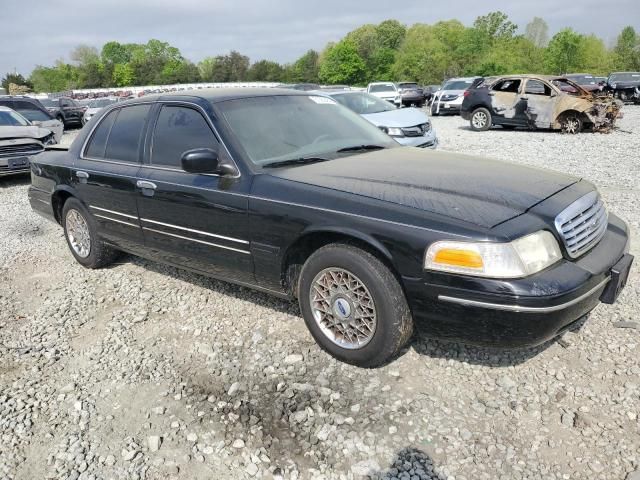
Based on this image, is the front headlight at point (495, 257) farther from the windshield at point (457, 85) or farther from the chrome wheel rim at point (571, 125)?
the windshield at point (457, 85)

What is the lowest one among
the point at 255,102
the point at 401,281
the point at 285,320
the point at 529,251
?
the point at 285,320

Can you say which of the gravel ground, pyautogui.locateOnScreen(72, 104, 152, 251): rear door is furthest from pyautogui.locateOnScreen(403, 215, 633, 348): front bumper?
pyautogui.locateOnScreen(72, 104, 152, 251): rear door

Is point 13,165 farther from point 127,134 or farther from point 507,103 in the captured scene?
point 507,103

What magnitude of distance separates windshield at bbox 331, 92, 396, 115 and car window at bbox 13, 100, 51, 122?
8.64 metres

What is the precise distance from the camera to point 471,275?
2.55 metres

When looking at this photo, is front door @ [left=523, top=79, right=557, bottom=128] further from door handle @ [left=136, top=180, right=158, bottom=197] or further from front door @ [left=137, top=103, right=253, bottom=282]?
door handle @ [left=136, top=180, right=158, bottom=197]

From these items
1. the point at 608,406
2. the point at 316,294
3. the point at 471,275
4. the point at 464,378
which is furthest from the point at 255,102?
the point at 608,406

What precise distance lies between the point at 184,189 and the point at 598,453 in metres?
2.90

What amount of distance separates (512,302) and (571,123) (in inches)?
503

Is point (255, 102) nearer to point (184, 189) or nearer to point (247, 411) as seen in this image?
point (184, 189)

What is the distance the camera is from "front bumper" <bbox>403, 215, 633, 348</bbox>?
2.49 m

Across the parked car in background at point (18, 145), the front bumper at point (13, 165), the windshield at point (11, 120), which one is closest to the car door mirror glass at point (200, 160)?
the parked car in background at point (18, 145)

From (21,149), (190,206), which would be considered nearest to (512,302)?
(190,206)

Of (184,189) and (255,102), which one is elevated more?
(255,102)
